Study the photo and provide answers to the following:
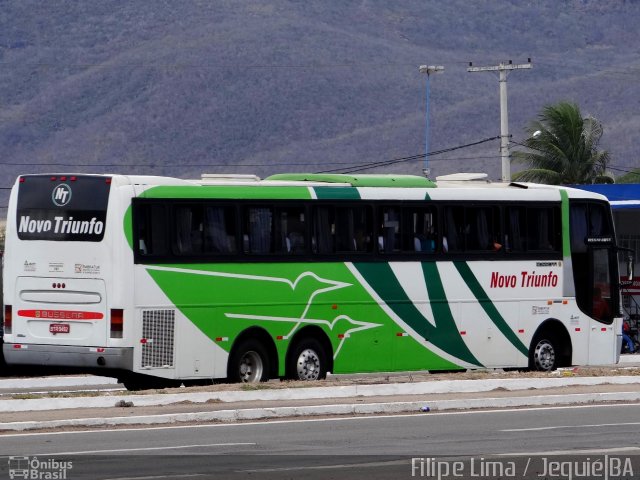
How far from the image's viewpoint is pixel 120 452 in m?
15.1

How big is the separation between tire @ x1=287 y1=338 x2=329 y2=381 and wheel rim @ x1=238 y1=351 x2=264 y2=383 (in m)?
0.55

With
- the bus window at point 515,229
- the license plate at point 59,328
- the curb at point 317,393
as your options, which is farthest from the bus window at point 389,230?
the license plate at point 59,328

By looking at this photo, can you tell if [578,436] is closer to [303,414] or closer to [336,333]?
[303,414]

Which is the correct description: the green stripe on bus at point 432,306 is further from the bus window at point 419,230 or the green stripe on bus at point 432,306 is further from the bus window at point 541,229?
the bus window at point 541,229

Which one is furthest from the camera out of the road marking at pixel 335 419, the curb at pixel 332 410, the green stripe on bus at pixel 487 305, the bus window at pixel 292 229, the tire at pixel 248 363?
the green stripe on bus at pixel 487 305

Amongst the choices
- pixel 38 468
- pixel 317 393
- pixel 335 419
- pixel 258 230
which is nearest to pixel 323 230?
pixel 258 230

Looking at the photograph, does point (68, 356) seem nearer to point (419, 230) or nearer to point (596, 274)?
point (419, 230)

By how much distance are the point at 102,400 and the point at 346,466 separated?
6.67 meters

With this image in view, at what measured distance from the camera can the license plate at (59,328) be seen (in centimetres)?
2205

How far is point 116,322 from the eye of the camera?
2170 cm

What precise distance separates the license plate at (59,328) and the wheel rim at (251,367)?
113 inches

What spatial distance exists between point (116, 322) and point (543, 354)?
918 centimetres

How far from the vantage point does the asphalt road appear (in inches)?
540

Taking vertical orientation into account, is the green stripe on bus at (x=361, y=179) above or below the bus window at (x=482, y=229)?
above
